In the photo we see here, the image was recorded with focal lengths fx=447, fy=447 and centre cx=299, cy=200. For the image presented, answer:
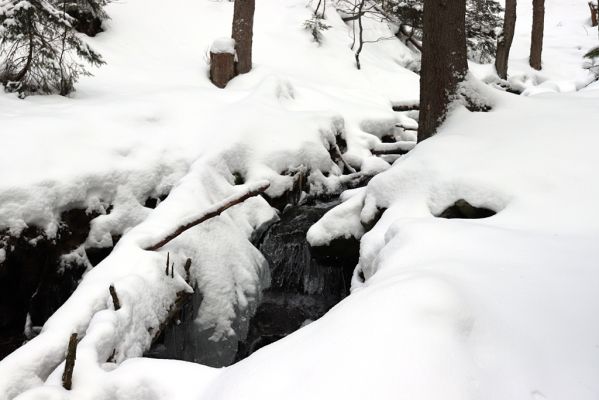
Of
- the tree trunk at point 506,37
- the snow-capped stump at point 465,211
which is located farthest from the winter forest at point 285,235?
the tree trunk at point 506,37

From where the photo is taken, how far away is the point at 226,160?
20.3 ft

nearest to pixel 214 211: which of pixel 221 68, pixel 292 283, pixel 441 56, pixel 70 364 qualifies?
pixel 292 283

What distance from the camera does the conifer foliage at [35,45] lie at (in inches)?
241

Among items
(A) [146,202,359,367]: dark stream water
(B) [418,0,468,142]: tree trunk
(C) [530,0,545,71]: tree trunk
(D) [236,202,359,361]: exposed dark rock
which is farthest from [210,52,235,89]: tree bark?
(C) [530,0,545,71]: tree trunk

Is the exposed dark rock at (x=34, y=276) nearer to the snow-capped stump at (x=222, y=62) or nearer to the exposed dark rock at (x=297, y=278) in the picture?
the exposed dark rock at (x=297, y=278)

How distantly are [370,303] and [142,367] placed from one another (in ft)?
4.86

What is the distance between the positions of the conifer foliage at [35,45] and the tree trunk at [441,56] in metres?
5.01

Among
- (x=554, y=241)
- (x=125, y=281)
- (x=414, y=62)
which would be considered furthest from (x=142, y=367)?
(x=414, y=62)

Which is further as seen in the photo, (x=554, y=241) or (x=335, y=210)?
(x=335, y=210)

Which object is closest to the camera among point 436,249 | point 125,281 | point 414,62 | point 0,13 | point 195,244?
point 436,249

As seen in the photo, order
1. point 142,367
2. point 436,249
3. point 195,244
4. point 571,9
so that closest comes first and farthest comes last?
1. point 142,367
2. point 436,249
3. point 195,244
4. point 571,9

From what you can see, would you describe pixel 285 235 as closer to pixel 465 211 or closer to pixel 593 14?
pixel 465 211

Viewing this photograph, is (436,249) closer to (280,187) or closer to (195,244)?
(195,244)

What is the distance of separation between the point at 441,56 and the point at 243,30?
5.65 metres
